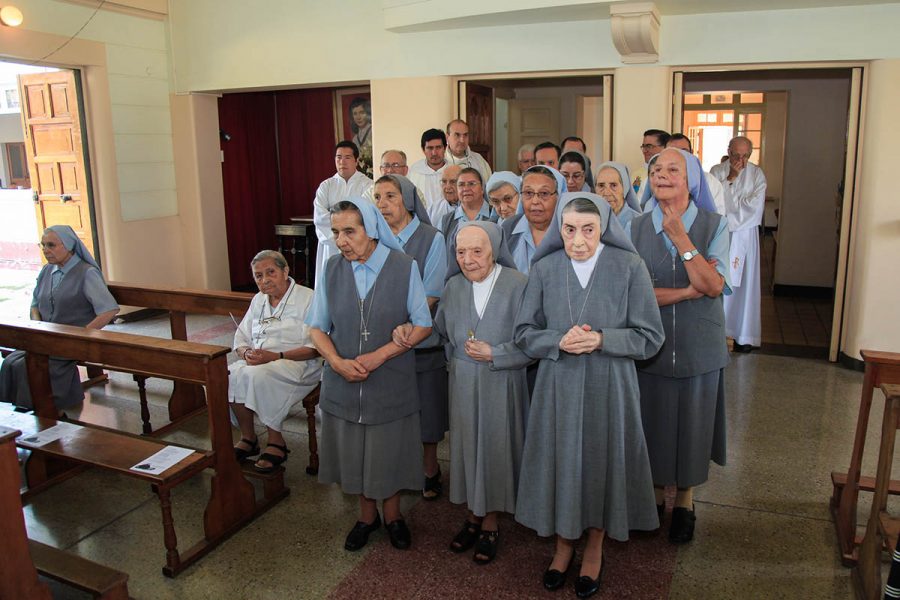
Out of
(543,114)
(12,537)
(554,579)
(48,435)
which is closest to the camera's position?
(12,537)

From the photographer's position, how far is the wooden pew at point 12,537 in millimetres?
2482

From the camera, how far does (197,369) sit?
3.47 m

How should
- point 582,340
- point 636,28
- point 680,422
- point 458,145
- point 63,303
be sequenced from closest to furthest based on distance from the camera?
point 582,340 < point 680,422 < point 63,303 < point 636,28 < point 458,145

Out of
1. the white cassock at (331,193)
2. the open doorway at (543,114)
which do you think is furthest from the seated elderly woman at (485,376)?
the open doorway at (543,114)

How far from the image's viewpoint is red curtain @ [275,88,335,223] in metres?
9.98

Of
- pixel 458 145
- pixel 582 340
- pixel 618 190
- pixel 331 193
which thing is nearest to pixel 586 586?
pixel 582 340

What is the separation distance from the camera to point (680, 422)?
126 inches

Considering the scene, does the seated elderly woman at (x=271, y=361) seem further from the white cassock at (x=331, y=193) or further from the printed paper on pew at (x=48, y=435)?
the white cassock at (x=331, y=193)

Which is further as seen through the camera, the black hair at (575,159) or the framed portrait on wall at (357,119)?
the framed portrait on wall at (357,119)

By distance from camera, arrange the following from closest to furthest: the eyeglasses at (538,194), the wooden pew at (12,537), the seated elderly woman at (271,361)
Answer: the wooden pew at (12,537)
the eyeglasses at (538,194)
the seated elderly woman at (271,361)

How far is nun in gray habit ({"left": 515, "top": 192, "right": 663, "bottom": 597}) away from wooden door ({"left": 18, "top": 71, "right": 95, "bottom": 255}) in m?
6.26

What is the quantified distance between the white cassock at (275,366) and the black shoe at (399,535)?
110cm

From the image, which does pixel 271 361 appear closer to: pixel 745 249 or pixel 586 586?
pixel 586 586

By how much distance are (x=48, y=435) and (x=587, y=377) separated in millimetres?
2669
